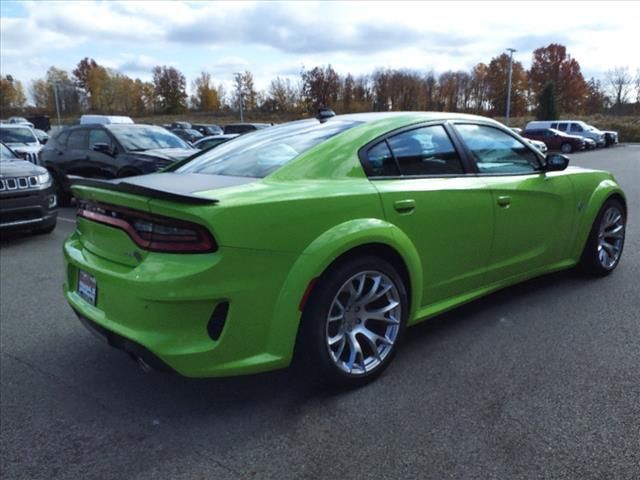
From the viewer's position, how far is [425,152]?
3.37 metres

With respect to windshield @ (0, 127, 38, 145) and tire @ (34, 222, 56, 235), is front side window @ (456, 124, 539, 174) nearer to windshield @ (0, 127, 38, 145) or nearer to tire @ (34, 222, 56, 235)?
tire @ (34, 222, 56, 235)

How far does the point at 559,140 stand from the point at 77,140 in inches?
1068

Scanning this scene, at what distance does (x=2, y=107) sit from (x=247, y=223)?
10851cm

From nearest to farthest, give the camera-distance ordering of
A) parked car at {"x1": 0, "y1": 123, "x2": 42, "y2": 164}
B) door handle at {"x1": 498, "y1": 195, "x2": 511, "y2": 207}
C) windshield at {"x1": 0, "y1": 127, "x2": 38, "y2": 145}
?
door handle at {"x1": 498, "y1": 195, "x2": 511, "y2": 207}, parked car at {"x1": 0, "y1": 123, "x2": 42, "y2": 164}, windshield at {"x1": 0, "y1": 127, "x2": 38, "y2": 145}

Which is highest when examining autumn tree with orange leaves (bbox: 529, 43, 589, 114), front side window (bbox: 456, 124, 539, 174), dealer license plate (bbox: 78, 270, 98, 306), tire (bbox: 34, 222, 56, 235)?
autumn tree with orange leaves (bbox: 529, 43, 589, 114)

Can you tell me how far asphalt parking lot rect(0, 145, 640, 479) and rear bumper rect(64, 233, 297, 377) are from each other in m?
0.38

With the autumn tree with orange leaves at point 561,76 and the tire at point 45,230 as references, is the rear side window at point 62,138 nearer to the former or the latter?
the tire at point 45,230

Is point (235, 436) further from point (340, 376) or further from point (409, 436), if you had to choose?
point (409, 436)

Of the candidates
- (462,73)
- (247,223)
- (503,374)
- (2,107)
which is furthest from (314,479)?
(2,107)

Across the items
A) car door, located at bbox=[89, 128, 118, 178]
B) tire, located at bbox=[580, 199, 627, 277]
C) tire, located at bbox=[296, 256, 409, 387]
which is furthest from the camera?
car door, located at bbox=[89, 128, 118, 178]

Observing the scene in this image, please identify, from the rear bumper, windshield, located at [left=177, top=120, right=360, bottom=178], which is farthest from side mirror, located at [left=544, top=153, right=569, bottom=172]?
the rear bumper

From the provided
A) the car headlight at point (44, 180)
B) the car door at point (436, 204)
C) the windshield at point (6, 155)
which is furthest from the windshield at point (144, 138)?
the car door at point (436, 204)

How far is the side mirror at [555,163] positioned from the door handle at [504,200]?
0.70 m

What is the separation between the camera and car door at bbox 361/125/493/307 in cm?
305
